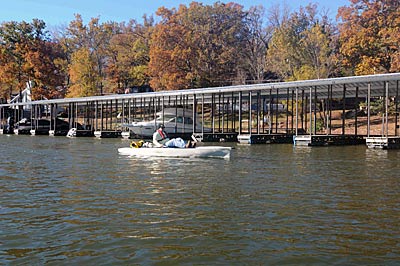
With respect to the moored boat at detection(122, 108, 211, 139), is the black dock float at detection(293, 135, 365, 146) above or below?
below

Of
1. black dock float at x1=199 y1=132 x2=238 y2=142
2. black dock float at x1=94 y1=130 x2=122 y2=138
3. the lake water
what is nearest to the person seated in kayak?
the lake water

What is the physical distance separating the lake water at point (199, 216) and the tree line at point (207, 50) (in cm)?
3119

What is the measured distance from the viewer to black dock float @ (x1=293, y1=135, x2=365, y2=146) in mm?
28328

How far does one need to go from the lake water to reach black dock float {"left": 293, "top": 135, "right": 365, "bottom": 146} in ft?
40.3

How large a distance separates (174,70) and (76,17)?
22.6 metres

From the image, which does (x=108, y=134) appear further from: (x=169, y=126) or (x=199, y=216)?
(x=199, y=216)

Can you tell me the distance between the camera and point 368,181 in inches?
528

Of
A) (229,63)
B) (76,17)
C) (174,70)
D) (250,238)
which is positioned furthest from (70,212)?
(76,17)

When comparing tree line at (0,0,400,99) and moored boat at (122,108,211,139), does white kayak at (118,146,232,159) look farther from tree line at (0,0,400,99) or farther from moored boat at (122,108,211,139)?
tree line at (0,0,400,99)

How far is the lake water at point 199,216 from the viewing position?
6.85 meters

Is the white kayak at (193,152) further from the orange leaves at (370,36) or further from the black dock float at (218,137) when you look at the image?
the orange leaves at (370,36)

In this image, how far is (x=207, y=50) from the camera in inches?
2216

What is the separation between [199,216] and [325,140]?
21.3m

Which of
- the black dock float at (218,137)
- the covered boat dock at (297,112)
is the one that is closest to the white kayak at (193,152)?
the covered boat dock at (297,112)
